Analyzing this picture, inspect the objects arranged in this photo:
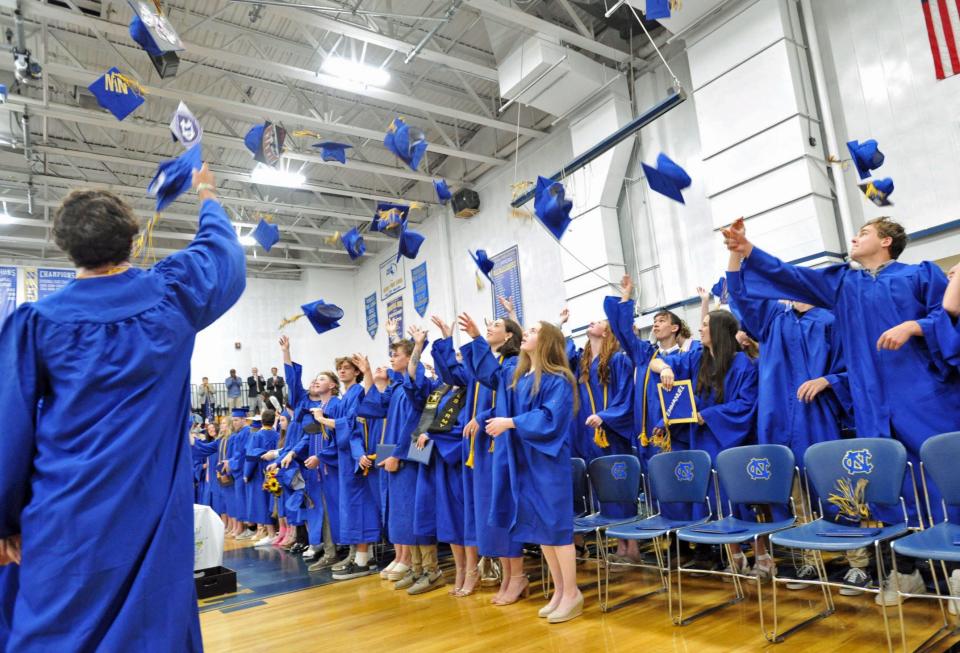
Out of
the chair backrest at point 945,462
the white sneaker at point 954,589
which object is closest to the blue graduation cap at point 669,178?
the chair backrest at point 945,462

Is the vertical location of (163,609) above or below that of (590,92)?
below

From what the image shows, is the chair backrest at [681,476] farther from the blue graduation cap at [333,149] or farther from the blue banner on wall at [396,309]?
the blue banner on wall at [396,309]

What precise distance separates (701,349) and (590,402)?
956mm

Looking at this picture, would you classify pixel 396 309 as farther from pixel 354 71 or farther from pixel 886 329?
pixel 886 329

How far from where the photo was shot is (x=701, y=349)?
14.4ft

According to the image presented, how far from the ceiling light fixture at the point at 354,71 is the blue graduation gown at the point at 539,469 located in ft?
21.2

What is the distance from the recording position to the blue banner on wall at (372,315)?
55.0 ft

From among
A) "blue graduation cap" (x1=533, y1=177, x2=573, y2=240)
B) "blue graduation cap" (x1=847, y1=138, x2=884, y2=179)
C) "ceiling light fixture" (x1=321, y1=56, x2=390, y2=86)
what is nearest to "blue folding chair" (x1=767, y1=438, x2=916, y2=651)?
"blue graduation cap" (x1=847, y1=138, x2=884, y2=179)

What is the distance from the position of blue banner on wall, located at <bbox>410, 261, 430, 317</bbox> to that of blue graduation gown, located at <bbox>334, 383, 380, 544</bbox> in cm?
901

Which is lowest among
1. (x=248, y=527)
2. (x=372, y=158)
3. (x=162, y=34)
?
(x=248, y=527)

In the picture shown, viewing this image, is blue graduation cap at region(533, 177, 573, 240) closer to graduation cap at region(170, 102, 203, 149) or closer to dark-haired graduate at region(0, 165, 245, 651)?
graduation cap at region(170, 102, 203, 149)

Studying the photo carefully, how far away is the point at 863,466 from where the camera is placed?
9.33ft

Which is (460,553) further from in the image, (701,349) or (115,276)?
(115,276)

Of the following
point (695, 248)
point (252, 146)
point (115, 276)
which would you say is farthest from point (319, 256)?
point (115, 276)
